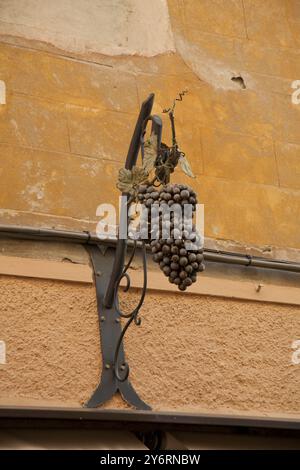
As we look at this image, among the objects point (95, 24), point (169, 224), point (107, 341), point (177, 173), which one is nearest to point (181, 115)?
point (177, 173)

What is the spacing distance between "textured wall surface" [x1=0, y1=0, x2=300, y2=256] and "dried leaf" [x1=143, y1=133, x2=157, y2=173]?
693mm

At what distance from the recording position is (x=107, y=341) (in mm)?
4668

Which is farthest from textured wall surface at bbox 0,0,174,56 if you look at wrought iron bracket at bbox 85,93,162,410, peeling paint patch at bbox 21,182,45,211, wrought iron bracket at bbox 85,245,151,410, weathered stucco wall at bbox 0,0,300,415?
→ wrought iron bracket at bbox 85,245,151,410

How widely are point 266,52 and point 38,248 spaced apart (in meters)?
1.56

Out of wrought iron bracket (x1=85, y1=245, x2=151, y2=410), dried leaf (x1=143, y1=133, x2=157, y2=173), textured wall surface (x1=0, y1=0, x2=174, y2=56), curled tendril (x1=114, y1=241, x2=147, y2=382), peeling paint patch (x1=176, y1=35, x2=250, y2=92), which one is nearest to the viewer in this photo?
dried leaf (x1=143, y1=133, x2=157, y2=173)

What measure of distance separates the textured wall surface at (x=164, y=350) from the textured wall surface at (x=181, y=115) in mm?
338

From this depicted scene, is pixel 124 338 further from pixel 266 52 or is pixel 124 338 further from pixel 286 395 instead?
pixel 266 52

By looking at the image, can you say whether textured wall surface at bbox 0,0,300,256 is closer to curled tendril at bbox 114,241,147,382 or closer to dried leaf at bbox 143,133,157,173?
curled tendril at bbox 114,241,147,382

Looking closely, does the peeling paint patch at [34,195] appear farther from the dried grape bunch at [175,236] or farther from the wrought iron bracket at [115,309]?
the dried grape bunch at [175,236]

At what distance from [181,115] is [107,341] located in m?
1.15

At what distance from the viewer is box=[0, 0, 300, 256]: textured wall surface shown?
4.95 meters

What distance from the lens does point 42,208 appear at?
4867 mm

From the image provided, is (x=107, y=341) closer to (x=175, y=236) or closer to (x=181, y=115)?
(x=175, y=236)
